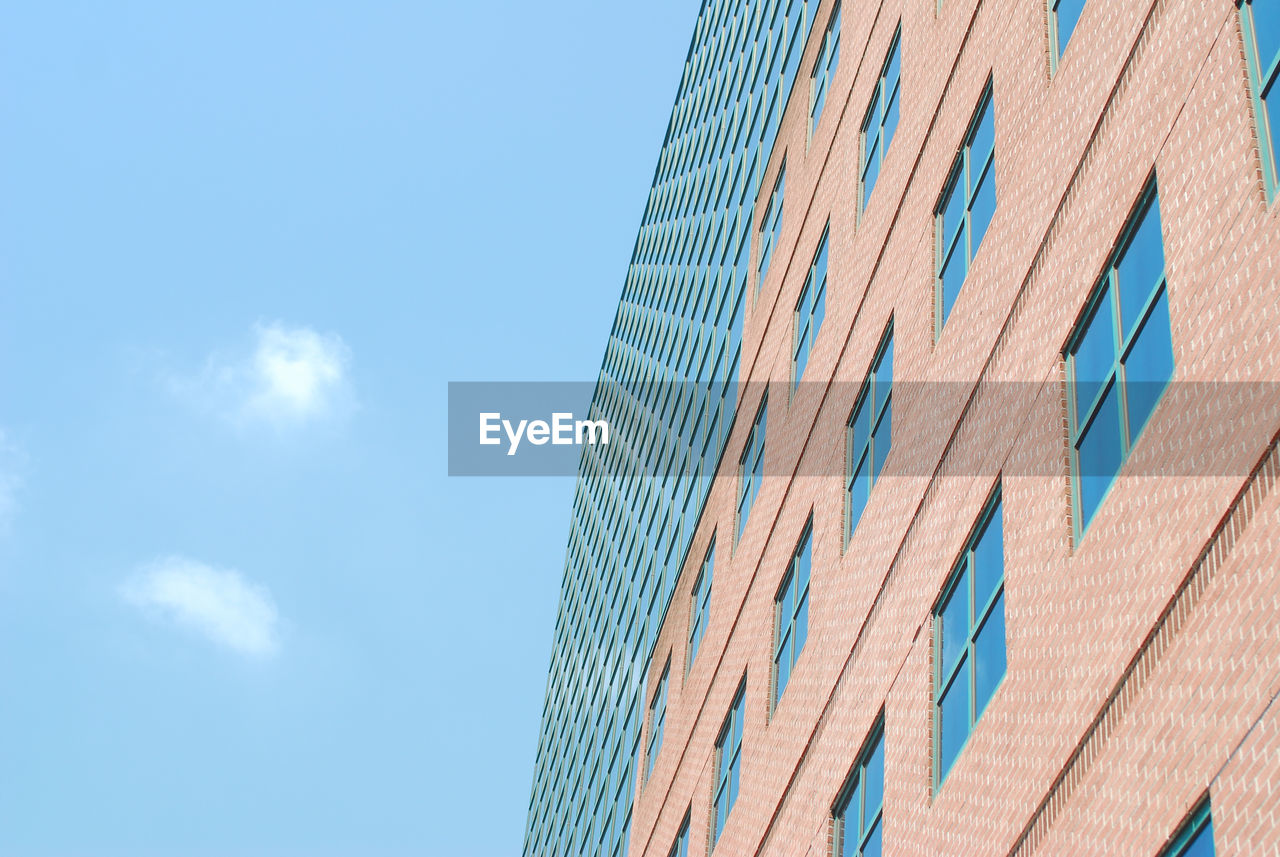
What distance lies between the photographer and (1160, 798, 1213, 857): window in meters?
9.89

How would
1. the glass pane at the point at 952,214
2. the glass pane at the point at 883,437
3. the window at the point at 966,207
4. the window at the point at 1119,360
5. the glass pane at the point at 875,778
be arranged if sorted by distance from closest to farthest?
the window at the point at 1119,360 < the glass pane at the point at 875,778 < the window at the point at 966,207 < the glass pane at the point at 952,214 < the glass pane at the point at 883,437

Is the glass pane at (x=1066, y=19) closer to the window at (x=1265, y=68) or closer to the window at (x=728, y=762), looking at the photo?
the window at (x=1265, y=68)

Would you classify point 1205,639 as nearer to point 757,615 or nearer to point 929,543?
point 929,543

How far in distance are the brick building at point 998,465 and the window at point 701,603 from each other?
0.55 ft

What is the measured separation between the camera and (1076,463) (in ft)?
44.4

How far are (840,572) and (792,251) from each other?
36.3 ft

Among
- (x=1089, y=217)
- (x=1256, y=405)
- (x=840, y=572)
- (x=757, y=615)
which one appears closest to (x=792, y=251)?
(x=757, y=615)

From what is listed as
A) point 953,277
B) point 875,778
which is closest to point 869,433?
point 953,277

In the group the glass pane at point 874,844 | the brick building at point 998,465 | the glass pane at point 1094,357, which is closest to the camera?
the brick building at point 998,465

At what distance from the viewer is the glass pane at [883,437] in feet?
64.9

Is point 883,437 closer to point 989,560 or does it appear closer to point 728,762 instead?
point 989,560

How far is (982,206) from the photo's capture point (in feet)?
58.9

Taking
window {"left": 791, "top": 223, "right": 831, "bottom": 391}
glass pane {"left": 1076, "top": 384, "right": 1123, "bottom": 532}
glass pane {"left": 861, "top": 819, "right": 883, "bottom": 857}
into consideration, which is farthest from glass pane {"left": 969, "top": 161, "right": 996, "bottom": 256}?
window {"left": 791, "top": 223, "right": 831, "bottom": 391}

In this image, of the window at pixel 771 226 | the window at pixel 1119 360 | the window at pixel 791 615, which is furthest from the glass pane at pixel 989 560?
the window at pixel 771 226
